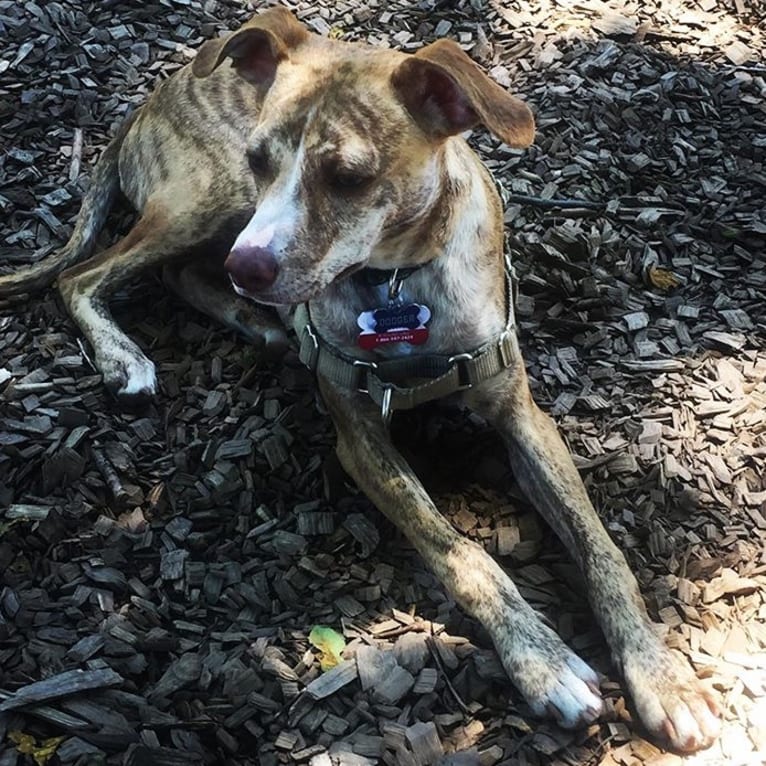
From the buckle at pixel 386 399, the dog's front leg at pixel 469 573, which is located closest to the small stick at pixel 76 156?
the dog's front leg at pixel 469 573

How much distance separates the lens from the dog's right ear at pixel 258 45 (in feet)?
10.8

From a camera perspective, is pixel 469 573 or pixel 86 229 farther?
pixel 86 229

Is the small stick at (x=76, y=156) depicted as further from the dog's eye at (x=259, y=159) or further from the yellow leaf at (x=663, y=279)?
the yellow leaf at (x=663, y=279)

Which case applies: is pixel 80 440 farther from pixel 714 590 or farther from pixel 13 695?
pixel 714 590

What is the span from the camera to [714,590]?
3.16m

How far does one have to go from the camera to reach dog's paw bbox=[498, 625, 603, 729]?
9.07 ft

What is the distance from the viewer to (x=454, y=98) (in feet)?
9.74

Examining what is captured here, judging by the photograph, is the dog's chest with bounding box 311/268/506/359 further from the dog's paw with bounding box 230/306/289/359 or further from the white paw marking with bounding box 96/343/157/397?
the white paw marking with bounding box 96/343/157/397

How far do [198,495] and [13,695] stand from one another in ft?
3.06

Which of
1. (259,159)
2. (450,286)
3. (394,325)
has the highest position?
(259,159)

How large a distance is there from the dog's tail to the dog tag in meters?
1.69

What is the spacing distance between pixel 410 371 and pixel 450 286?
332mm

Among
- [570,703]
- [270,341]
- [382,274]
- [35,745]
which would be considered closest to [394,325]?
[382,274]

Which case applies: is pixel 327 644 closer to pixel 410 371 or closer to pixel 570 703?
pixel 570 703
